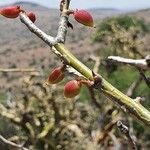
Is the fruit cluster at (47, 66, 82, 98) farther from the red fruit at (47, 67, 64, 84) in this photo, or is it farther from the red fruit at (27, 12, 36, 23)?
the red fruit at (27, 12, 36, 23)

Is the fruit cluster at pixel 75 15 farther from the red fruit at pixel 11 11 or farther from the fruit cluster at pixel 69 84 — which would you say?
the fruit cluster at pixel 69 84

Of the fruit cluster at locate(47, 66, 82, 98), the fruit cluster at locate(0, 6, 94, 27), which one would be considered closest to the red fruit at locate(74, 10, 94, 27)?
the fruit cluster at locate(0, 6, 94, 27)

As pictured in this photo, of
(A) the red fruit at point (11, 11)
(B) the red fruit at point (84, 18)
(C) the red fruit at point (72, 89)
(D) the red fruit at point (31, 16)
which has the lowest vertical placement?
(C) the red fruit at point (72, 89)

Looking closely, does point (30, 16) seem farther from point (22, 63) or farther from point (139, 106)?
point (22, 63)

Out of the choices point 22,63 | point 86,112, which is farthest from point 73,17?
point 22,63

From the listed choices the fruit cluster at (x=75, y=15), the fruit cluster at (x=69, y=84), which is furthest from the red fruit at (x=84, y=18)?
the fruit cluster at (x=69, y=84)

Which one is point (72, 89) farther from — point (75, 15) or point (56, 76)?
point (75, 15)
